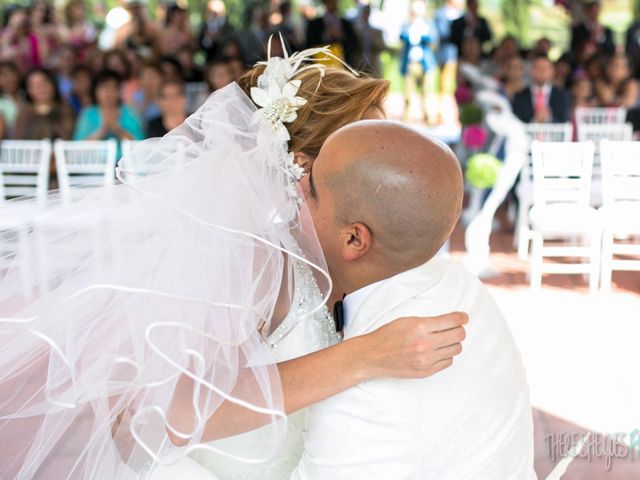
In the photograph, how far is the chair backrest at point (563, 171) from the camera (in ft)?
13.2

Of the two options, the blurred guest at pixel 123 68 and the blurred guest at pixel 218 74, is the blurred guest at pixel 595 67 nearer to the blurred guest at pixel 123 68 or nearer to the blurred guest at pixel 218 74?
the blurred guest at pixel 218 74

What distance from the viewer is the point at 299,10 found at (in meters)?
10.6

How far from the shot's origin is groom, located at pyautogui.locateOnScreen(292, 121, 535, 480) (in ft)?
3.86

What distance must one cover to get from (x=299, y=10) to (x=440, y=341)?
32.6ft

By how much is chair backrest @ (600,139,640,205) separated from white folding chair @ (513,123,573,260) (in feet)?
2.06

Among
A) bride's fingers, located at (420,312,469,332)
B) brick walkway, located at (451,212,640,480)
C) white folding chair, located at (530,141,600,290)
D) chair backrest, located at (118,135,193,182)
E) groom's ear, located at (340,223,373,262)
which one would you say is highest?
chair backrest, located at (118,135,193,182)

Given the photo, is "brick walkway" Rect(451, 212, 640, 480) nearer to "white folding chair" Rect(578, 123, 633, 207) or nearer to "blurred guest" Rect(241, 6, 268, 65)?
"white folding chair" Rect(578, 123, 633, 207)

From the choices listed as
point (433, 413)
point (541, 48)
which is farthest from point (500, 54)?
point (433, 413)

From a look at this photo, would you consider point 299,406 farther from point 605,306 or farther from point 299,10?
point 299,10

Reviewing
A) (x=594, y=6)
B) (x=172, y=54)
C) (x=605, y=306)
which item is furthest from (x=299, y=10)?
(x=605, y=306)

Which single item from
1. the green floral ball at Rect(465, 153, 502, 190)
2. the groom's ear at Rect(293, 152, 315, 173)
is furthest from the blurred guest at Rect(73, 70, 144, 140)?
the groom's ear at Rect(293, 152, 315, 173)

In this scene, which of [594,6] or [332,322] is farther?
[594,6]

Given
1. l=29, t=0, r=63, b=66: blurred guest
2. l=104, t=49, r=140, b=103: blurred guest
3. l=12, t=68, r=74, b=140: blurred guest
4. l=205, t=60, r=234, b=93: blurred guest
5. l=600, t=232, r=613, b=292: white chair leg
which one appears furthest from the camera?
l=29, t=0, r=63, b=66: blurred guest

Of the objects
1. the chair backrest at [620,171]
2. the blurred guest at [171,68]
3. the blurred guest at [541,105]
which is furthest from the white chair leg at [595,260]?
the blurred guest at [171,68]
